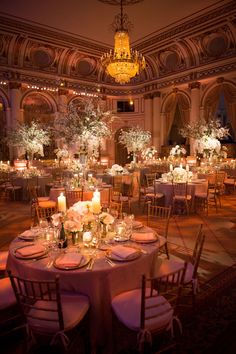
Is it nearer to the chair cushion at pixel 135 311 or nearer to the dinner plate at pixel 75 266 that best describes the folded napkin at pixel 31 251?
the dinner plate at pixel 75 266

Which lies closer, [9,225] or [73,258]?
[73,258]

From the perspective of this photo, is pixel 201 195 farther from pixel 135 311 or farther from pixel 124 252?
pixel 135 311

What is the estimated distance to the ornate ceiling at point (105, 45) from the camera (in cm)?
1061

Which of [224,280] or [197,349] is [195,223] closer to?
[224,280]

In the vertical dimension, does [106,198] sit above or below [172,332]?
above

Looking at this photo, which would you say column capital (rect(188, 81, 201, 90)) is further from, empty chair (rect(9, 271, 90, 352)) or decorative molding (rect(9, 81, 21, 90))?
empty chair (rect(9, 271, 90, 352))

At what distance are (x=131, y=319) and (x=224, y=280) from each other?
202cm

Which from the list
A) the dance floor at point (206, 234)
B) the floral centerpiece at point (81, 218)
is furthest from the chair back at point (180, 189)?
the floral centerpiece at point (81, 218)

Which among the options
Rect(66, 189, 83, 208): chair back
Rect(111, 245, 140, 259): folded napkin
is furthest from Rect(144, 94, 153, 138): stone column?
Rect(111, 245, 140, 259): folded napkin

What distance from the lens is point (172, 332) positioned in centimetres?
267

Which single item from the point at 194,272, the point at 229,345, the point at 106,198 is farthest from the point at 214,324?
the point at 106,198

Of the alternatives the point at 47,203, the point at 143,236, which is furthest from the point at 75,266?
the point at 47,203

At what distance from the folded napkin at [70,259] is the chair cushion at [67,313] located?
285mm

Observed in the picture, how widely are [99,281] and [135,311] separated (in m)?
0.39
